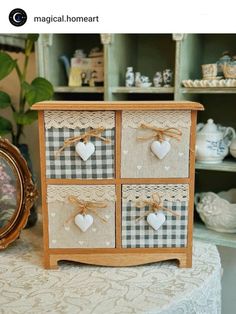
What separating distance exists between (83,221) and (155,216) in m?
0.17

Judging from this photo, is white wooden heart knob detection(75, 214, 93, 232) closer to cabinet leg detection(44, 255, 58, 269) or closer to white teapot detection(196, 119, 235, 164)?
cabinet leg detection(44, 255, 58, 269)

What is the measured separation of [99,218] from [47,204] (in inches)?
5.0

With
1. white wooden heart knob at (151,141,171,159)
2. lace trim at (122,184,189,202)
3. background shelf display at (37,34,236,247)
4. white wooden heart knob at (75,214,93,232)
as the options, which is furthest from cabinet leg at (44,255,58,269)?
background shelf display at (37,34,236,247)

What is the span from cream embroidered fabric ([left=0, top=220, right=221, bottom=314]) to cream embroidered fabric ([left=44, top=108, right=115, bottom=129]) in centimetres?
34

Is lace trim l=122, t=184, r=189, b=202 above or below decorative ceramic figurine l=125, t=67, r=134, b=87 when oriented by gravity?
below

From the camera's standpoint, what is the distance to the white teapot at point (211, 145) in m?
1.24

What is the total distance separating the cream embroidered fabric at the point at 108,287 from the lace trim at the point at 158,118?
0.34m

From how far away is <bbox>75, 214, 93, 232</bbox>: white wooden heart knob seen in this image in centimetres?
85

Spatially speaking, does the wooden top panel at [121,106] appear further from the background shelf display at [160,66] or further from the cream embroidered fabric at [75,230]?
the background shelf display at [160,66]

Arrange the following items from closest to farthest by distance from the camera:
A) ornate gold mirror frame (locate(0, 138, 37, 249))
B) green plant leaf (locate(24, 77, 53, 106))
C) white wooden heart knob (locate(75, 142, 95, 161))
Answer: white wooden heart knob (locate(75, 142, 95, 161)) → ornate gold mirror frame (locate(0, 138, 37, 249)) → green plant leaf (locate(24, 77, 53, 106))

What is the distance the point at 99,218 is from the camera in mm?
860

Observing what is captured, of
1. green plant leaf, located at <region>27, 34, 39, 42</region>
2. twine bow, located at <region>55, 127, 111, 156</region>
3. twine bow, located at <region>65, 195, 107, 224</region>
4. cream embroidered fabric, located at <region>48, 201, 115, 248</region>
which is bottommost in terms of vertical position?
cream embroidered fabric, located at <region>48, 201, 115, 248</region>

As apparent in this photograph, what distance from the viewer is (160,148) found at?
82 cm
